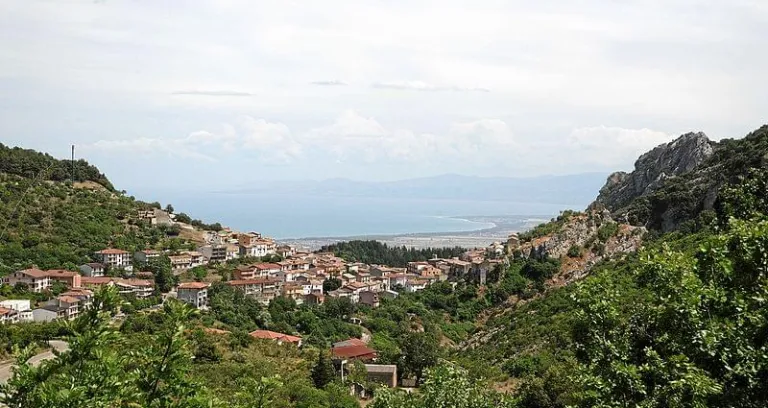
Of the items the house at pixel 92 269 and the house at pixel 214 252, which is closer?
the house at pixel 92 269

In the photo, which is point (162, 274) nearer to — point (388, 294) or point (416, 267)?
point (388, 294)

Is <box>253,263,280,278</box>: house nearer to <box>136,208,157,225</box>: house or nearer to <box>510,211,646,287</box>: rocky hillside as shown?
<box>136,208,157,225</box>: house

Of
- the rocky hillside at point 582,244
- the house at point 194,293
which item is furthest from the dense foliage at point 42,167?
the rocky hillside at point 582,244

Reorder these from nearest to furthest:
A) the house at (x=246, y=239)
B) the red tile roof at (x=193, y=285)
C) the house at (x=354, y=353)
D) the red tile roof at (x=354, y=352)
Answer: the house at (x=354, y=353) < the red tile roof at (x=354, y=352) < the red tile roof at (x=193, y=285) < the house at (x=246, y=239)

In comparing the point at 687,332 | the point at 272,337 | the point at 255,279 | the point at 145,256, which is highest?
the point at 687,332

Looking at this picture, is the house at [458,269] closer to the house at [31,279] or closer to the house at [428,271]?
the house at [428,271]

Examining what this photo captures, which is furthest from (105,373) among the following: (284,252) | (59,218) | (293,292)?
(284,252)

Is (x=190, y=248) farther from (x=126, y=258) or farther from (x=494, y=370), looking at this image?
(x=494, y=370)
